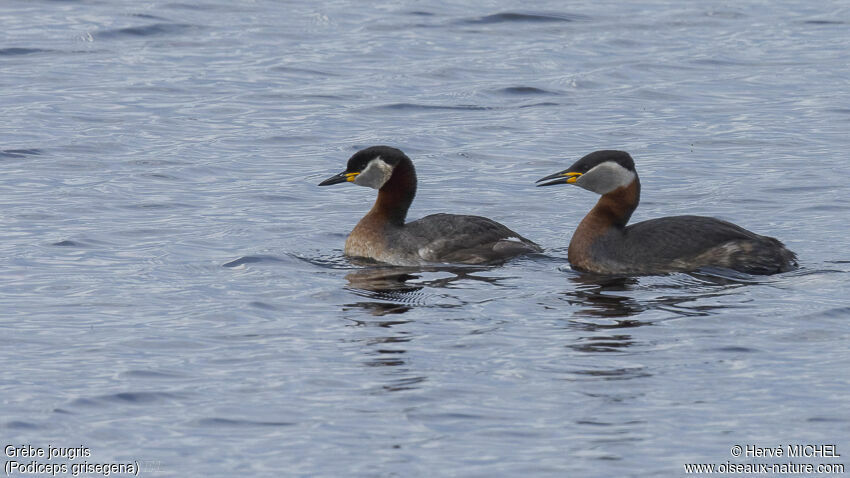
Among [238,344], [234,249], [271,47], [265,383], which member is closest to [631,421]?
[265,383]

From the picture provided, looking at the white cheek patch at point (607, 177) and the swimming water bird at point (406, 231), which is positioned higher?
the white cheek patch at point (607, 177)

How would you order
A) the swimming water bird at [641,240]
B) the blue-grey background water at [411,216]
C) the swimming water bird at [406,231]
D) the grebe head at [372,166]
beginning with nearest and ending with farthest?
the blue-grey background water at [411,216], the swimming water bird at [641,240], the swimming water bird at [406,231], the grebe head at [372,166]

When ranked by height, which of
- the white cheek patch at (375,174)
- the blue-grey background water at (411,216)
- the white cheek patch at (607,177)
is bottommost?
the blue-grey background water at (411,216)

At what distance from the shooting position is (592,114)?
2000cm

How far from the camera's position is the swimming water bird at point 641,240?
12617 mm

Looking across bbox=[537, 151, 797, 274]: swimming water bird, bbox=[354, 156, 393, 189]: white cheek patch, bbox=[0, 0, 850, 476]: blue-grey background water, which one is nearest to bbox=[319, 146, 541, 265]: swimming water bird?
bbox=[354, 156, 393, 189]: white cheek patch

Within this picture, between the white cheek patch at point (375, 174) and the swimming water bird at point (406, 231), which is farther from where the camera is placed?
the white cheek patch at point (375, 174)

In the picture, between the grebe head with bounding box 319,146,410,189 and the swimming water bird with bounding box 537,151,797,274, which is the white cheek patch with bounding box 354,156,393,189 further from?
the swimming water bird with bounding box 537,151,797,274

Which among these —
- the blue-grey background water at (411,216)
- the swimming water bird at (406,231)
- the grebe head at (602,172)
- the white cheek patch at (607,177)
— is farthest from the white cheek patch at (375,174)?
the white cheek patch at (607,177)

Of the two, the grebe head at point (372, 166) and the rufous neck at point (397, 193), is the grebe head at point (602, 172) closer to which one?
the rufous neck at point (397, 193)

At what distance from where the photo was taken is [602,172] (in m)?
13.3

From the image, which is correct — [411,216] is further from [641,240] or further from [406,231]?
[641,240]

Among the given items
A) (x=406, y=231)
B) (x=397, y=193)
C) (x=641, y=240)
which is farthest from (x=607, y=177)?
(x=397, y=193)

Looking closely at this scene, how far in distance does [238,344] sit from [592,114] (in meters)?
10.3
